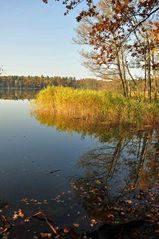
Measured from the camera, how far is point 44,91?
23172 millimetres

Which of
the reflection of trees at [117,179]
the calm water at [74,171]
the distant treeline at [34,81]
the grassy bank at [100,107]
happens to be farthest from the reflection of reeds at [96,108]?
the distant treeline at [34,81]

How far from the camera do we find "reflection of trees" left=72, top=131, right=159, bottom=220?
5.94m

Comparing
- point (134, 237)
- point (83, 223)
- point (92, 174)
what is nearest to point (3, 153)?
point (92, 174)

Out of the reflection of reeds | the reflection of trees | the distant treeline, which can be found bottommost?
the reflection of trees

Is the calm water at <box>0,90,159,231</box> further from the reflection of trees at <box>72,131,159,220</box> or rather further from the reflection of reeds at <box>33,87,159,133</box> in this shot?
the reflection of reeds at <box>33,87,159,133</box>

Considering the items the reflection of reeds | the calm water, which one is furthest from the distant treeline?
the calm water

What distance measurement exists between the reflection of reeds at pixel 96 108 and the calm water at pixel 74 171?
3580 millimetres

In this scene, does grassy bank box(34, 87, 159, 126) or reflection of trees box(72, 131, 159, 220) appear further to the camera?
grassy bank box(34, 87, 159, 126)

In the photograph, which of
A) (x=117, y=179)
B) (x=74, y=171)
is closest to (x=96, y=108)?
(x=74, y=171)

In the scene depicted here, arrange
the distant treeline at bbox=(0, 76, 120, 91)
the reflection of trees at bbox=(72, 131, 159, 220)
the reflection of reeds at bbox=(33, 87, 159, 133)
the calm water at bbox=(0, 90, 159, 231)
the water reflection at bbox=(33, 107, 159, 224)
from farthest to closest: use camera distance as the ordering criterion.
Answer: the distant treeline at bbox=(0, 76, 120, 91) < the reflection of reeds at bbox=(33, 87, 159, 133) < the calm water at bbox=(0, 90, 159, 231) < the reflection of trees at bbox=(72, 131, 159, 220) < the water reflection at bbox=(33, 107, 159, 224)

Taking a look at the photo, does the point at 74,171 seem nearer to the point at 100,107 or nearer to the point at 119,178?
the point at 119,178

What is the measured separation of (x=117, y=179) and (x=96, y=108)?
39.7 feet

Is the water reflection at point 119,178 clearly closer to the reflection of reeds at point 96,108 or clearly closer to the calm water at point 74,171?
the calm water at point 74,171

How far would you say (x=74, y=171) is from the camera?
8.51 m
